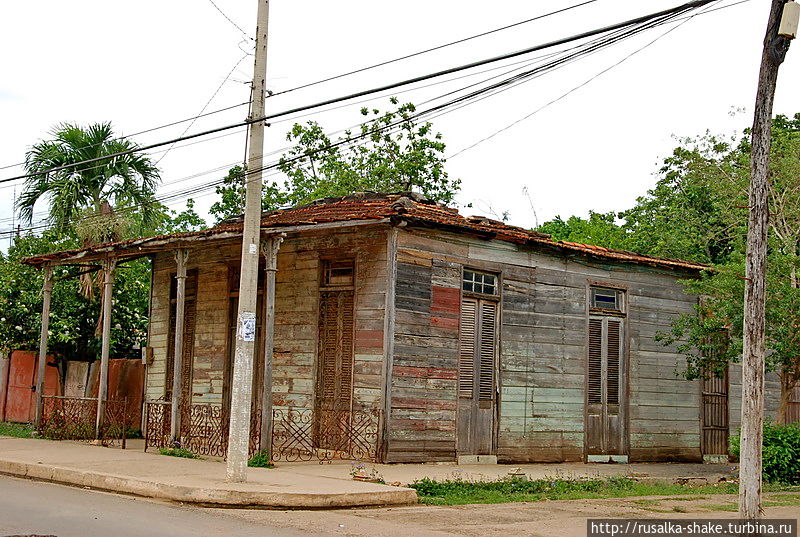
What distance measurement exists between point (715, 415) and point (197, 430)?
34.4ft

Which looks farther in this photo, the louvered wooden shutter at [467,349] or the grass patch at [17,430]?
the grass patch at [17,430]

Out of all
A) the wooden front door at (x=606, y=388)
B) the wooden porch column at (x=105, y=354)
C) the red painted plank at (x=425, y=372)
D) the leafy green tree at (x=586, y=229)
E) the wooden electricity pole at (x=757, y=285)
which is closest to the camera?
the wooden electricity pole at (x=757, y=285)

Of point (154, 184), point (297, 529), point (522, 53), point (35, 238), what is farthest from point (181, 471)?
point (35, 238)

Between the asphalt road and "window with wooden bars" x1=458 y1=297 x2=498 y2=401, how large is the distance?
247 inches

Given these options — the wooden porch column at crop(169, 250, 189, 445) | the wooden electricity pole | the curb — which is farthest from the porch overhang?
the wooden electricity pole

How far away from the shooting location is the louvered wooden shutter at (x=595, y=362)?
17.7 meters

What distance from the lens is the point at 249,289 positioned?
11938 mm

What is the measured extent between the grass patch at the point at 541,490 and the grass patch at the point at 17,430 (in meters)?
10.6

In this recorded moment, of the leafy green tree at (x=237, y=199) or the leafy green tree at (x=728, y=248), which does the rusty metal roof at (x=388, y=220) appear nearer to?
the leafy green tree at (x=728, y=248)

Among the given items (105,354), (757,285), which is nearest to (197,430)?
(105,354)

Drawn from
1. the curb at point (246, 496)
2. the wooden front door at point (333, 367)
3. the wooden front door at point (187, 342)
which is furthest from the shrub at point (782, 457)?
→ the wooden front door at point (187, 342)

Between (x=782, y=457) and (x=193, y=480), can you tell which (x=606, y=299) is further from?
(x=193, y=480)

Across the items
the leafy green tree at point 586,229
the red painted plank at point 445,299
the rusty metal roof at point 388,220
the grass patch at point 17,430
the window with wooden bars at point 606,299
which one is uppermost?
the leafy green tree at point 586,229

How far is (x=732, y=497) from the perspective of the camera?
13.2 m
